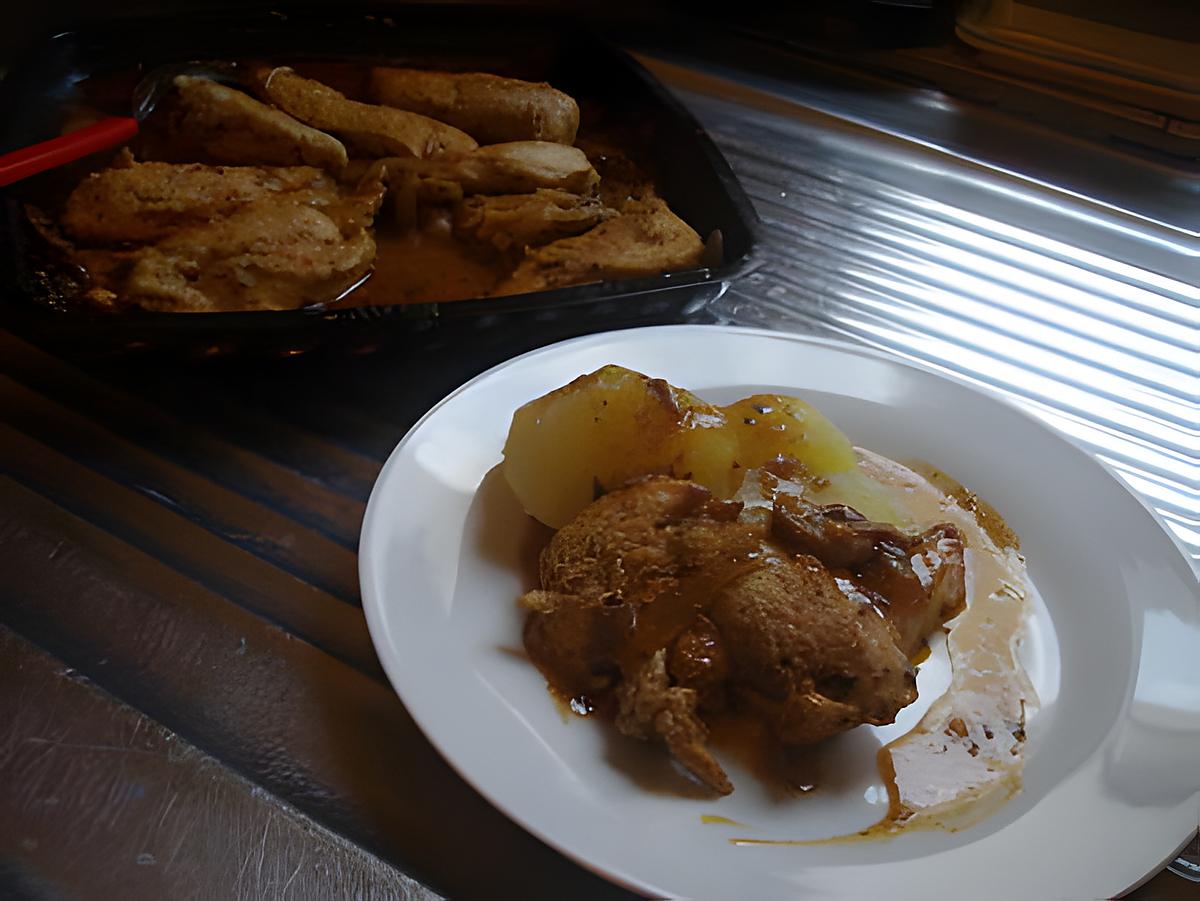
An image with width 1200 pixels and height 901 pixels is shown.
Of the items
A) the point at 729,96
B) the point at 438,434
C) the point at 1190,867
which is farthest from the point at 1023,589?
the point at 729,96

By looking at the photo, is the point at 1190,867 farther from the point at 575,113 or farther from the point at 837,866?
the point at 575,113

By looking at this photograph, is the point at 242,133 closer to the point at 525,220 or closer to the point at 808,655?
the point at 525,220

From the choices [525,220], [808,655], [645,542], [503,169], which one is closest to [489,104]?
[503,169]

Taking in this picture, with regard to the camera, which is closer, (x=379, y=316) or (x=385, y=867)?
(x=385, y=867)

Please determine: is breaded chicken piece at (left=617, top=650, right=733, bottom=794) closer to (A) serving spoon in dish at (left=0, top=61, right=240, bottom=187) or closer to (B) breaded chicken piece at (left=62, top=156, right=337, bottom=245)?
(B) breaded chicken piece at (left=62, top=156, right=337, bottom=245)

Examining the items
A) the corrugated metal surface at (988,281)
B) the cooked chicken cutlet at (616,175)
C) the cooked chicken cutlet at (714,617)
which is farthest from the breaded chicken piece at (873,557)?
the cooked chicken cutlet at (616,175)

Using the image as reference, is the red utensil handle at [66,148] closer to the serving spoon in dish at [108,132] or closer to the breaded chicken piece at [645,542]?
the serving spoon in dish at [108,132]

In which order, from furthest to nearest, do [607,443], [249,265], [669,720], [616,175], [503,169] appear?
[616,175] → [503,169] → [249,265] → [607,443] → [669,720]
